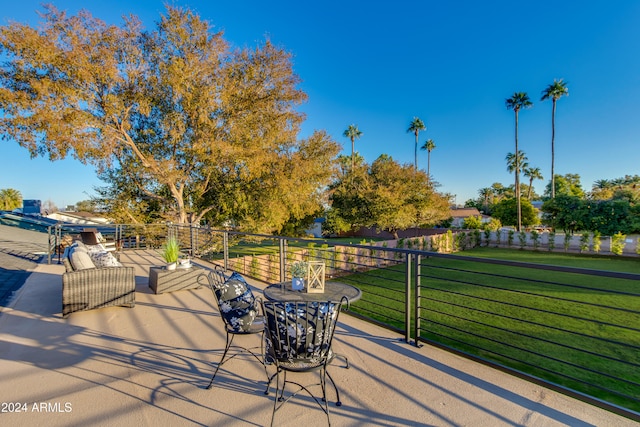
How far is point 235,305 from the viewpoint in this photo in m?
2.21

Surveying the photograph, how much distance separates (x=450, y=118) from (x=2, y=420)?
103 ft

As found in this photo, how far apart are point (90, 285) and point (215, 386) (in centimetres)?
249

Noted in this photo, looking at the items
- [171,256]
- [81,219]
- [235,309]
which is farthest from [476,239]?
[81,219]

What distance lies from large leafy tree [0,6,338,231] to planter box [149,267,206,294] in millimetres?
6504

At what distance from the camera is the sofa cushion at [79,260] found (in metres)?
3.66

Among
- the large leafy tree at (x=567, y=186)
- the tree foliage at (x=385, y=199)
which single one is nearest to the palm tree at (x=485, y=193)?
the large leafy tree at (x=567, y=186)

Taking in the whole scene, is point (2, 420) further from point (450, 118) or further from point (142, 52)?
point (450, 118)

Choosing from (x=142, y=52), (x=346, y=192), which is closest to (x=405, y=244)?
(x=346, y=192)

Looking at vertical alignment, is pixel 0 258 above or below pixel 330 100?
below

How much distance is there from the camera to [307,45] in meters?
15.4

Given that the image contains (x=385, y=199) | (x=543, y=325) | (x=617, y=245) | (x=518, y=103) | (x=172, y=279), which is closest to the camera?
(x=543, y=325)

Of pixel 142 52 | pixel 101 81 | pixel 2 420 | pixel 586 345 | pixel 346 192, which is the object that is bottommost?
pixel 586 345

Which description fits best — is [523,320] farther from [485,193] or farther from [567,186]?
[485,193]

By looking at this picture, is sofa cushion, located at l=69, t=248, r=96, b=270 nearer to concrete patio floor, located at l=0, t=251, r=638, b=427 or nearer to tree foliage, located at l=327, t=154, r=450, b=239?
concrete patio floor, located at l=0, t=251, r=638, b=427
